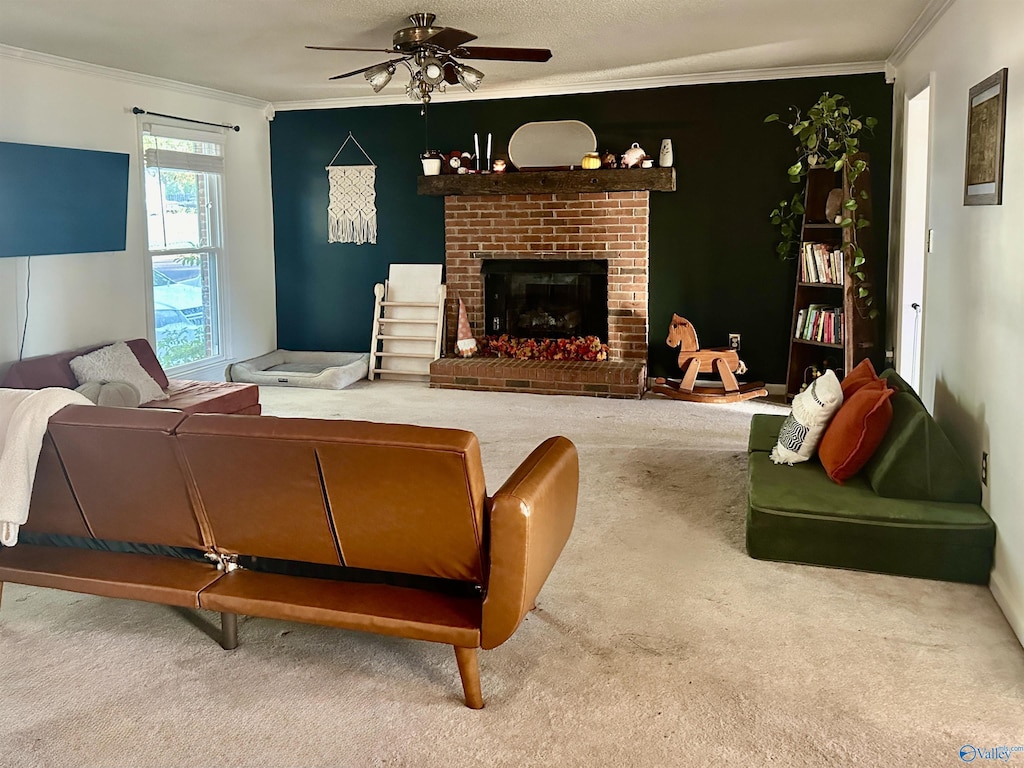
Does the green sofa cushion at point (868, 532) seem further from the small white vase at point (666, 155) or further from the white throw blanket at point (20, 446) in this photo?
the small white vase at point (666, 155)

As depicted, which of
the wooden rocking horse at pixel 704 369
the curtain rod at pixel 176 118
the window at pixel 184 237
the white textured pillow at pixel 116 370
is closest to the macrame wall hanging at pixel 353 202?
the curtain rod at pixel 176 118

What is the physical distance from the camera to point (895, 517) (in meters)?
3.42

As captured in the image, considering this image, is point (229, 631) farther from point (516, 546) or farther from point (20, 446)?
point (516, 546)

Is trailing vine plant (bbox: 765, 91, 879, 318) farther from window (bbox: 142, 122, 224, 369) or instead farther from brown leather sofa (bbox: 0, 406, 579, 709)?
window (bbox: 142, 122, 224, 369)

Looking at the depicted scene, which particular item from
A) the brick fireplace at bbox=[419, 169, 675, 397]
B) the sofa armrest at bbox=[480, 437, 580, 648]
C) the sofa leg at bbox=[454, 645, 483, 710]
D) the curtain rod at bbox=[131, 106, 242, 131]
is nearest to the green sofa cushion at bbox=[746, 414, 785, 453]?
the brick fireplace at bbox=[419, 169, 675, 397]

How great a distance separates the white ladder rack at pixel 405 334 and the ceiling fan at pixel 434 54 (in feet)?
9.71

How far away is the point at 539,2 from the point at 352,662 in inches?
131

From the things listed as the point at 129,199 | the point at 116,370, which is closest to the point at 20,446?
the point at 116,370

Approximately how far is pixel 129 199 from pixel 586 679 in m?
5.31

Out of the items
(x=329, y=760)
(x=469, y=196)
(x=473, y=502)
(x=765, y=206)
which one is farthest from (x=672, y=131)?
(x=329, y=760)

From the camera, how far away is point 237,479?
103 inches

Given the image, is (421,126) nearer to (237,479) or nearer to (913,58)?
(913,58)

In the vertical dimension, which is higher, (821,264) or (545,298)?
(821,264)

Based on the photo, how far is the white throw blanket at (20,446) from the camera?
270 cm
